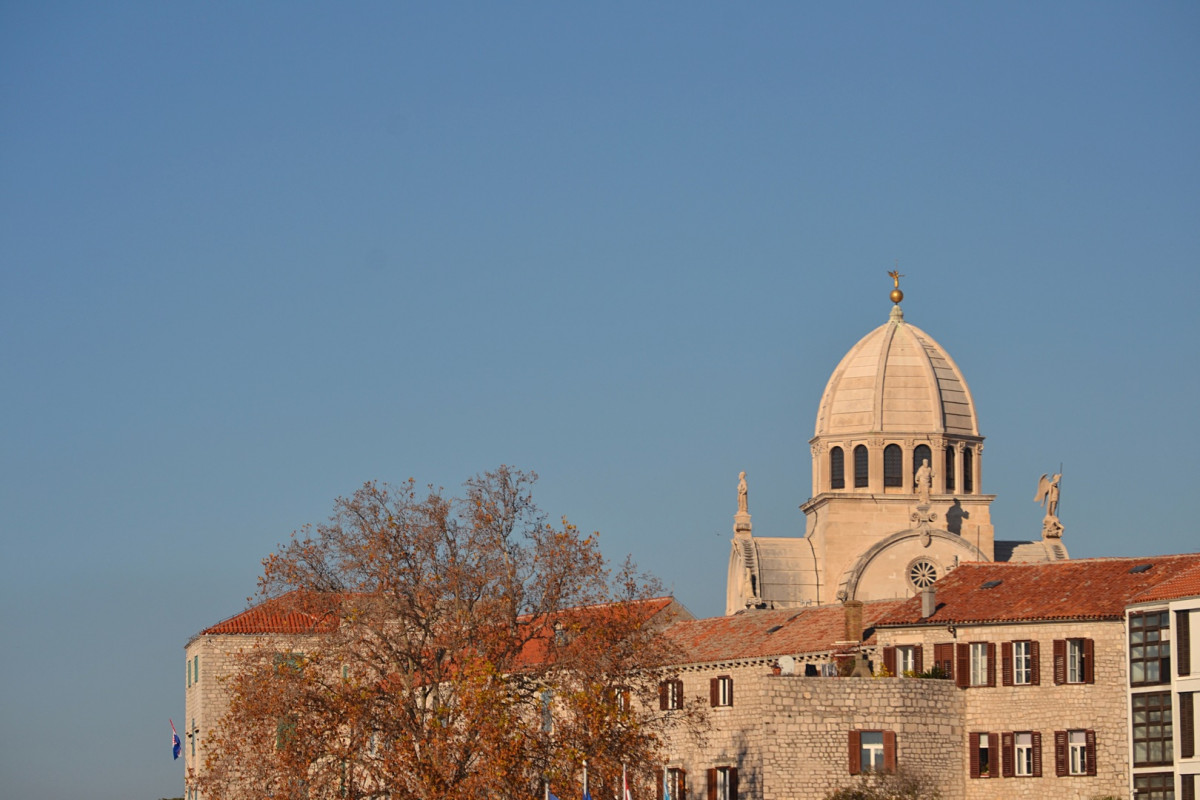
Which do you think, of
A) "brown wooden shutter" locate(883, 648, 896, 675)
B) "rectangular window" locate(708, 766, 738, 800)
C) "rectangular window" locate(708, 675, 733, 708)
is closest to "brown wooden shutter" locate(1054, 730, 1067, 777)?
"brown wooden shutter" locate(883, 648, 896, 675)

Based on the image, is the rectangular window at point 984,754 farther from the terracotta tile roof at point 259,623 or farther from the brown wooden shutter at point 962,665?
the terracotta tile roof at point 259,623

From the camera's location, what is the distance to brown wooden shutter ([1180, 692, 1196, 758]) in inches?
2566

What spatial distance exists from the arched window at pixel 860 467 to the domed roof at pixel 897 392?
895 millimetres

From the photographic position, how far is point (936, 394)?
106938 mm

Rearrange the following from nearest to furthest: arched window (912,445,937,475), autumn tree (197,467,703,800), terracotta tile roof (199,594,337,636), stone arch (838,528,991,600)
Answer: autumn tree (197,467,703,800) → terracotta tile roof (199,594,337,636) → stone arch (838,528,991,600) → arched window (912,445,937,475)

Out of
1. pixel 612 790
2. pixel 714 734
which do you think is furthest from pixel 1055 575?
pixel 612 790

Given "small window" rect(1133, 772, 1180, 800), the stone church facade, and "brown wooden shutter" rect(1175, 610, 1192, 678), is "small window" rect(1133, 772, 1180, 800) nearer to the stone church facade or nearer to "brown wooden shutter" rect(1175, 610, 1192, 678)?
the stone church facade

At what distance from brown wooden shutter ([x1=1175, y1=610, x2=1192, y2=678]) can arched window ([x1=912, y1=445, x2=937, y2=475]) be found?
40399 millimetres

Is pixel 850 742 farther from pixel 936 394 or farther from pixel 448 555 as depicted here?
pixel 936 394

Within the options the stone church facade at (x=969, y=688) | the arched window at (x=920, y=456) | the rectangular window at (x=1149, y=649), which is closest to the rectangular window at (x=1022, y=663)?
the stone church facade at (x=969, y=688)

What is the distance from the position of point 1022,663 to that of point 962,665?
1.81 meters

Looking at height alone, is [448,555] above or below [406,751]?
above

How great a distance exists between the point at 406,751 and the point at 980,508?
49.6m

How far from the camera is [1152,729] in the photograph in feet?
217
